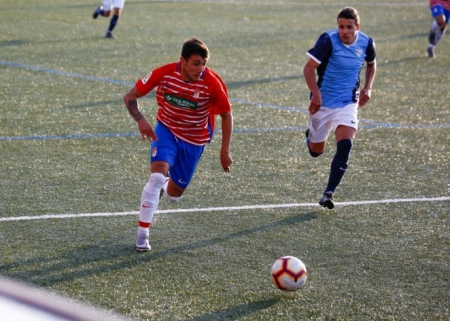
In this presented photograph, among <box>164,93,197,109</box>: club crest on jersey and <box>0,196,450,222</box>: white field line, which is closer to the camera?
<box>164,93,197,109</box>: club crest on jersey

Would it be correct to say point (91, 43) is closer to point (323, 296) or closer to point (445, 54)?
point (445, 54)

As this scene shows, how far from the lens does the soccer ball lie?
5004 millimetres

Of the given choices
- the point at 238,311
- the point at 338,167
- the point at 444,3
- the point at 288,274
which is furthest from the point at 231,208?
the point at 444,3

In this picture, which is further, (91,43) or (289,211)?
(91,43)

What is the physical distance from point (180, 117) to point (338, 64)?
1.85 meters

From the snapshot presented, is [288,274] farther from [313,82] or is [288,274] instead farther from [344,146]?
[313,82]

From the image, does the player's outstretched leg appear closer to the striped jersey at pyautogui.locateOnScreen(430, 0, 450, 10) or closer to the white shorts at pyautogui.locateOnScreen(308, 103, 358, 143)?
the white shorts at pyautogui.locateOnScreen(308, 103, 358, 143)

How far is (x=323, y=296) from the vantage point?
5098 mm

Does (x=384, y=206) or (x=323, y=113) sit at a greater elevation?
(x=323, y=113)

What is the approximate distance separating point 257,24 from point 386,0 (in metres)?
7.31

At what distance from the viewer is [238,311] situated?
482 centimetres

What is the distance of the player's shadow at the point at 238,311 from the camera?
4711 mm

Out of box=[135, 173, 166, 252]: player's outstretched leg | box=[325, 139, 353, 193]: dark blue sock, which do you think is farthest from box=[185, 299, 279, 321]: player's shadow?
box=[325, 139, 353, 193]: dark blue sock

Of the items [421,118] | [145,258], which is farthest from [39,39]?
[145,258]
